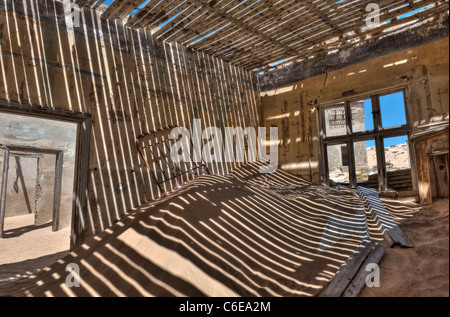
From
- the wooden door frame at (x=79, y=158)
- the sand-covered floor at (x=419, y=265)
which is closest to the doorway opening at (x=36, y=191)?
the wooden door frame at (x=79, y=158)

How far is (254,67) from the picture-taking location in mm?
7297

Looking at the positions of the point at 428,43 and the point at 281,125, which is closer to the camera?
the point at 428,43

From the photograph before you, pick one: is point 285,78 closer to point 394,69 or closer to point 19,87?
point 394,69

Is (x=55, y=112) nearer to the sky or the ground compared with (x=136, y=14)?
nearer to the ground

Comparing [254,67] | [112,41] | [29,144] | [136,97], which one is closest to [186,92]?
[136,97]

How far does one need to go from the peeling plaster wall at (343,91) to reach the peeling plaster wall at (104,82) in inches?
100

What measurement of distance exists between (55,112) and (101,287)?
270 cm

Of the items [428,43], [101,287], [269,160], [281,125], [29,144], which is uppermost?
[428,43]
